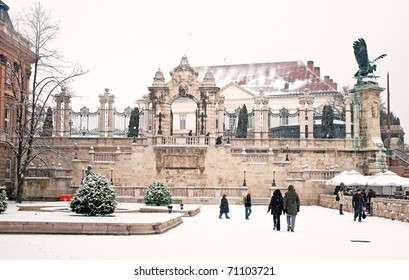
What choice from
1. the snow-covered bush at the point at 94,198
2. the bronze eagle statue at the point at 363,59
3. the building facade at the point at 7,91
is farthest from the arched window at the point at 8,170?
the bronze eagle statue at the point at 363,59

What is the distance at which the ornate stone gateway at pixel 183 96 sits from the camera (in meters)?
42.9

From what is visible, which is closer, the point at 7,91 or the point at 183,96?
the point at 183,96

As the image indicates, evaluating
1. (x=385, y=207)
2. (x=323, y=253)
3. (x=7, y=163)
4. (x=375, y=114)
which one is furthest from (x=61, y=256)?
(x=375, y=114)

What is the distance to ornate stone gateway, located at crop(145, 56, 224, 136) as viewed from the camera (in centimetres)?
4291

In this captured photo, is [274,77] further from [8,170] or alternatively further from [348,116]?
[8,170]

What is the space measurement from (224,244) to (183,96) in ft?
91.7

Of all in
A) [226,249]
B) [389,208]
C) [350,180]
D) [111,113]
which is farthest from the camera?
[111,113]

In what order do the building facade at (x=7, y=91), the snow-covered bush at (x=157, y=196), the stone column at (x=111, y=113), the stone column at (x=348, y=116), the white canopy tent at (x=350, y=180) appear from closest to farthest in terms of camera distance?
the snow-covered bush at (x=157, y=196), the white canopy tent at (x=350, y=180), the building facade at (x=7, y=91), the stone column at (x=348, y=116), the stone column at (x=111, y=113)

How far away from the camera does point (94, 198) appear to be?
→ 2044 centimetres

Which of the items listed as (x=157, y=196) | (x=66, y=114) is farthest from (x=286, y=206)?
(x=66, y=114)

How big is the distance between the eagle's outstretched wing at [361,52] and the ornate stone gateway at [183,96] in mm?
10890

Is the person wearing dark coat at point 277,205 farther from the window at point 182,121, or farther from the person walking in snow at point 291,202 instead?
the window at point 182,121

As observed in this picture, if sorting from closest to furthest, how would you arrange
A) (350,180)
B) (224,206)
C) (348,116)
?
(224,206)
(350,180)
(348,116)

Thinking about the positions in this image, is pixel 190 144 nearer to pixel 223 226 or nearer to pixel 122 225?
pixel 223 226
